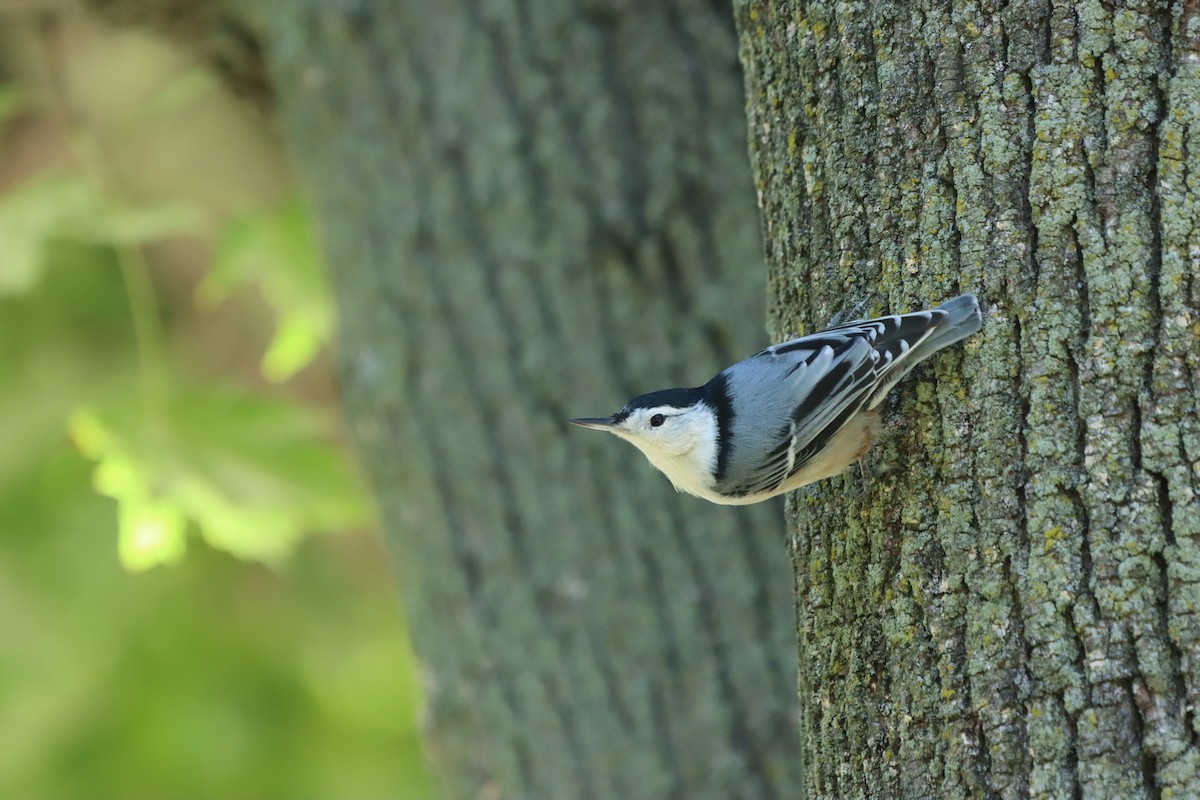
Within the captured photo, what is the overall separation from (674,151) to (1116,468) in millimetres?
1510

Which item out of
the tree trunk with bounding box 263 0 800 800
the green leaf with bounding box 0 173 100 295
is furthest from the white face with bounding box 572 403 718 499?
the green leaf with bounding box 0 173 100 295

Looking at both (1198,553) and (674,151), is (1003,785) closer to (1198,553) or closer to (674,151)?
(1198,553)

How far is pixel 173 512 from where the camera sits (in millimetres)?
2605

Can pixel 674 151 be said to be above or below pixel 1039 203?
above

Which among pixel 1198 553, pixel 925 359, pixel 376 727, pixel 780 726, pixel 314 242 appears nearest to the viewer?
pixel 1198 553

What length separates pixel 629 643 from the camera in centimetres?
267

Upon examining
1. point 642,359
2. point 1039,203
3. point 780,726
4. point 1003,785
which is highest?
point 1039,203

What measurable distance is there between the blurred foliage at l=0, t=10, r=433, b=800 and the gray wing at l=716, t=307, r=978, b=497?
3.98 ft

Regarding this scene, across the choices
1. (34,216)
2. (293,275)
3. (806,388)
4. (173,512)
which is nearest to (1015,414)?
(806,388)

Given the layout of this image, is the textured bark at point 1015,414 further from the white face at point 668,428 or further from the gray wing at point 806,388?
the white face at point 668,428

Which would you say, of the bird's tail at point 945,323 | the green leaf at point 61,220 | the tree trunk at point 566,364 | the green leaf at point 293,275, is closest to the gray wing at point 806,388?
Answer: the bird's tail at point 945,323

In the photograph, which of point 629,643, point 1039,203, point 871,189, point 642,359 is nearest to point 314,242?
point 642,359

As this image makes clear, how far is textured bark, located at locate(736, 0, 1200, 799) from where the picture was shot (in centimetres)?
137

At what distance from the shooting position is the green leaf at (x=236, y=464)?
2.75 meters
